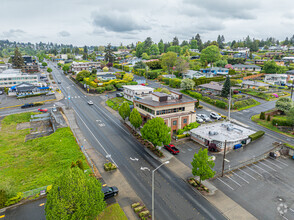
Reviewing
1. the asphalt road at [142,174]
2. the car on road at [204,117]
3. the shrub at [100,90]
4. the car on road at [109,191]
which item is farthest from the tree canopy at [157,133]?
the shrub at [100,90]

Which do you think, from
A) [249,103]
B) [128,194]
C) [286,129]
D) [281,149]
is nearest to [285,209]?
[281,149]

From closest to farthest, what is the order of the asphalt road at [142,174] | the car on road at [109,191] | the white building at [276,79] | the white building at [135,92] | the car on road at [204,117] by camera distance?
the asphalt road at [142,174], the car on road at [109,191], the car on road at [204,117], the white building at [135,92], the white building at [276,79]

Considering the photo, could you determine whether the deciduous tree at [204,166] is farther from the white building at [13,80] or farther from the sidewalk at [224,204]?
the white building at [13,80]

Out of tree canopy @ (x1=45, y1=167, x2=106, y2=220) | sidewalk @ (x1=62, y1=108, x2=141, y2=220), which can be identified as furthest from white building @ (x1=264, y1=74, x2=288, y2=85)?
tree canopy @ (x1=45, y1=167, x2=106, y2=220)

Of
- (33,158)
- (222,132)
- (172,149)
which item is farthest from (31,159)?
(222,132)

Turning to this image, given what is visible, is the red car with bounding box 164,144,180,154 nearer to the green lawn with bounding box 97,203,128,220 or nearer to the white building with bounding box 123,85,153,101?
the green lawn with bounding box 97,203,128,220

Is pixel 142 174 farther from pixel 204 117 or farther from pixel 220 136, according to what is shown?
pixel 204 117
